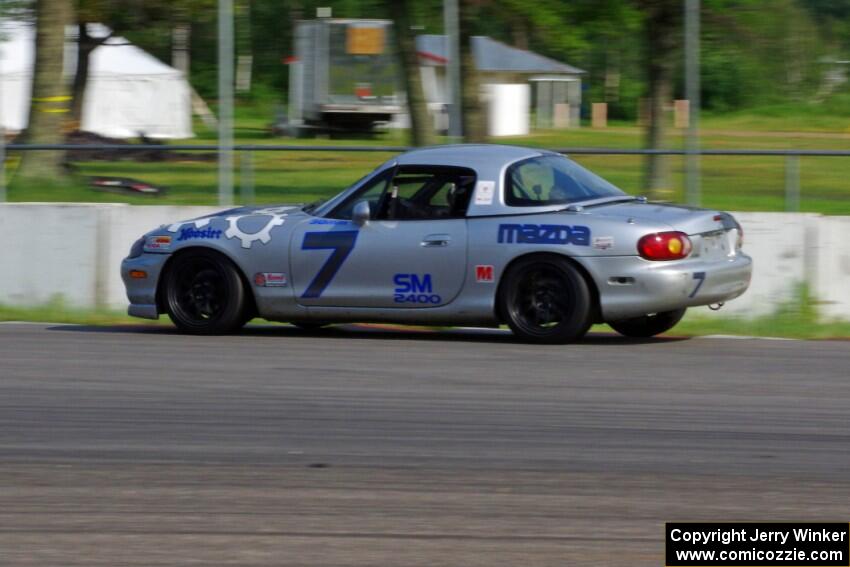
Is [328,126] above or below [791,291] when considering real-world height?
above

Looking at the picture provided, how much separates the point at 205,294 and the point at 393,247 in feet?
5.04

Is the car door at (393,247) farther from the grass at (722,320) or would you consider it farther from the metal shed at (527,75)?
the metal shed at (527,75)

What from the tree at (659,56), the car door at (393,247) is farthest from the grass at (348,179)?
the tree at (659,56)

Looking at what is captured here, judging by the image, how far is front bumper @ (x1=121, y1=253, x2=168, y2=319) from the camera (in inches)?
422

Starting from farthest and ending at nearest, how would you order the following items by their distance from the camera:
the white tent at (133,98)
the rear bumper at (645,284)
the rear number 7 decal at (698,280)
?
the white tent at (133,98) < the rear number 7 decal at (698,280) < the rear bumper at (645,284)

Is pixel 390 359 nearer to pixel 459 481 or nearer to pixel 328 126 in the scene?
pixel 459 481

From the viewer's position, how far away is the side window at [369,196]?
1037 centimetres

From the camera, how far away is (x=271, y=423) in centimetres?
721

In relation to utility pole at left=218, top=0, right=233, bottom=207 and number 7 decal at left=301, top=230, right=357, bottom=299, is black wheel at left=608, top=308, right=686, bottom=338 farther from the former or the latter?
utility pole at left=218, top=0, right=233, bottom=207

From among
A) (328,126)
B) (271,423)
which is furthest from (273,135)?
(271,423)

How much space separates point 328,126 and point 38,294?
24.3 metres

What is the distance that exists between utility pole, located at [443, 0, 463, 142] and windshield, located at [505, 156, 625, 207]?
16.4 ft
